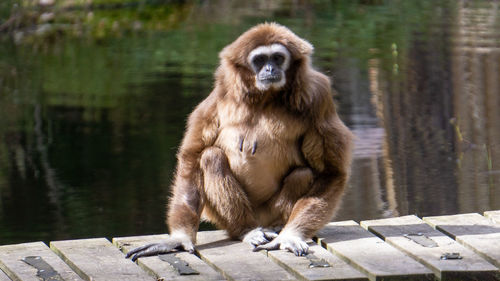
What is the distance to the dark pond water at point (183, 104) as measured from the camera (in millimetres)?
7719

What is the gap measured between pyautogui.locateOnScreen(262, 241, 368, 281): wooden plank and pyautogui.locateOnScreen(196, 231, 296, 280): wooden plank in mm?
38

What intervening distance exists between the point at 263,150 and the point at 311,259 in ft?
2.41

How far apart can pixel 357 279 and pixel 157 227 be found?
3042mm

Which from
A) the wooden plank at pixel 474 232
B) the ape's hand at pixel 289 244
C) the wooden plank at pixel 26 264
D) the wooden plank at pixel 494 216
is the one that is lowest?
the wooden plank at pixel 494 216

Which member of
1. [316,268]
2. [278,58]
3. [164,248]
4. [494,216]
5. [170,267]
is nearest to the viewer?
[316,268]

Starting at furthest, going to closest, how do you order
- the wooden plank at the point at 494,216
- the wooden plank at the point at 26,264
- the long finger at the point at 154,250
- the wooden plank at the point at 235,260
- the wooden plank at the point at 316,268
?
1. the wooden plank at the point at 494,216
2. the long finger at the point at 154,250
3. the wooden plank at the point at 26,264
4. the wooden plank at the point at 235,260
5. the wooden plank at the point at 316,268

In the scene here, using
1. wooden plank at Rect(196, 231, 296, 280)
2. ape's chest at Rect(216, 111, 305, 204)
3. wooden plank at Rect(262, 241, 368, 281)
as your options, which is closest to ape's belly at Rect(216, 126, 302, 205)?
ape's chest at Rect(216, 111, 305, 204)

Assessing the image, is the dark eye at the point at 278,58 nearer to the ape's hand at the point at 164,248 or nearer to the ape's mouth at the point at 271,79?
the ape's mouth at the point at 271,79

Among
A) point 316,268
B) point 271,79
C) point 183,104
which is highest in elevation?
point 271,79

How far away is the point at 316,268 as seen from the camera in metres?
4.58

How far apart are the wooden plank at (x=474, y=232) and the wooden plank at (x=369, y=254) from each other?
403 mm

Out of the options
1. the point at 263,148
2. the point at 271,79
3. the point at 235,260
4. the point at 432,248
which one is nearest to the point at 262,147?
Result: the point at 263,148

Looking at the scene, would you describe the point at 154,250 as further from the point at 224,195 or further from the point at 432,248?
the point at 432,248

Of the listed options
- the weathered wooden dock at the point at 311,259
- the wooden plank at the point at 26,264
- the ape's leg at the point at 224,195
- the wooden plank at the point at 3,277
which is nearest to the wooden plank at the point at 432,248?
the weathered wooden dock at the point at 311,259
